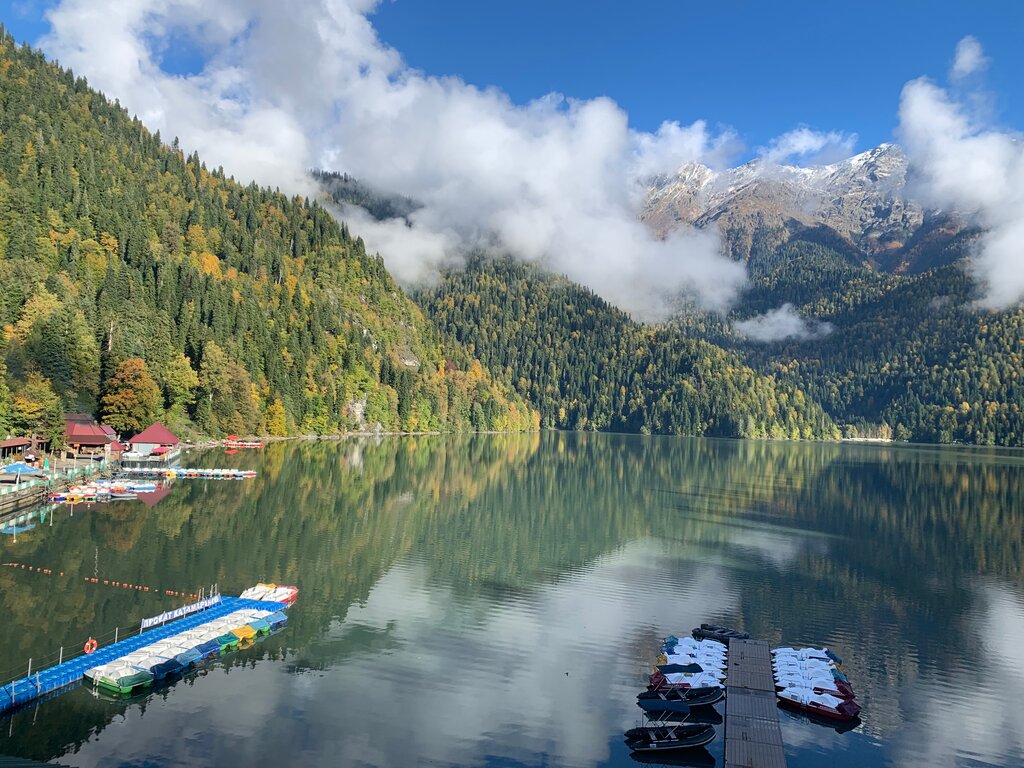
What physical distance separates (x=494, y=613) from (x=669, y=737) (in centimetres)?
1550

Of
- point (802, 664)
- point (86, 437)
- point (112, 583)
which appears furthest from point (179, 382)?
point (802, 664)

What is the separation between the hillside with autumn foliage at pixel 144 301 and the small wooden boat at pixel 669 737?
74.9 metres

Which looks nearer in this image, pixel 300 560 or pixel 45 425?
pixel 300 560

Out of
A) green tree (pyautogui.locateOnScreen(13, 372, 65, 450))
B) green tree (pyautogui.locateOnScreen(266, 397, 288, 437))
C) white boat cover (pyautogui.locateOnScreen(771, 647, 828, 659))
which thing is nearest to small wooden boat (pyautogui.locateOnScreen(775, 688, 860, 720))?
white boat cover (pyautogui.locateOnScreen(771, 647, 828, 659))

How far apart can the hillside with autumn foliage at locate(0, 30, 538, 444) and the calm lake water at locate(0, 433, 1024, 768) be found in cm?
3003

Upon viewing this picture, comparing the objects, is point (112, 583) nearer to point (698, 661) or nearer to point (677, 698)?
point (677, 698)

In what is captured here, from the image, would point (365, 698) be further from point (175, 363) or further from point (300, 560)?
point (175, 363)

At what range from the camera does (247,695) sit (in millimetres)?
28078

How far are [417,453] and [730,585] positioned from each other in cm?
9031

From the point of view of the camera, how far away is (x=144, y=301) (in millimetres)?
123812

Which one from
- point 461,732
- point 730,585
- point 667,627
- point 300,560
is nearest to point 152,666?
point 461,732

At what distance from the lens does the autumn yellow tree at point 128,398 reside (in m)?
99.7

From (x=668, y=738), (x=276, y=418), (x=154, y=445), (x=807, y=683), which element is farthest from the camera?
(x=276, y=418)

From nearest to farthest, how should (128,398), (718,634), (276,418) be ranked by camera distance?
(718,634) → (128,398) → (276,418)
